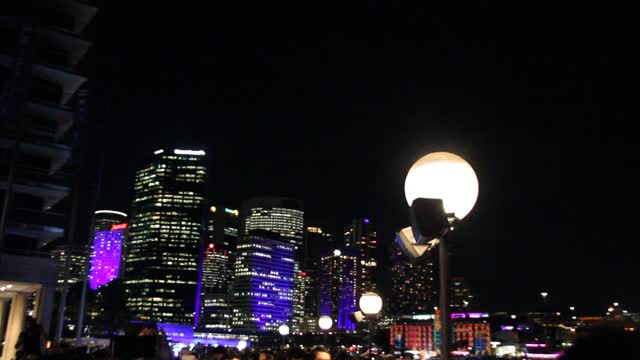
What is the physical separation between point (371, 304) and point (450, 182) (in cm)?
627

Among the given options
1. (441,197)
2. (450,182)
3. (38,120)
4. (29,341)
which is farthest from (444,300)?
(38,120)

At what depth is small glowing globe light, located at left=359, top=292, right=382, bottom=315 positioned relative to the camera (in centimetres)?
980

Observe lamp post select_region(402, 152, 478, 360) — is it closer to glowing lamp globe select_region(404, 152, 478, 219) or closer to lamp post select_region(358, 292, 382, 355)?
glowing lamp globe select_region(404, 152, 478, 219)

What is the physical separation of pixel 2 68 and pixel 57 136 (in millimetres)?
4921

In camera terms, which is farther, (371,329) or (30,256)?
(30,256)

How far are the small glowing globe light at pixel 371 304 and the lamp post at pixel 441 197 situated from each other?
5.71 meters

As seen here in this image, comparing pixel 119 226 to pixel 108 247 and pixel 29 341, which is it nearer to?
pixel 108 247

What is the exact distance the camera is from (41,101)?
31.8 metres

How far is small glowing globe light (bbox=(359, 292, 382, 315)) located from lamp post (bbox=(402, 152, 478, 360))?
571 cm

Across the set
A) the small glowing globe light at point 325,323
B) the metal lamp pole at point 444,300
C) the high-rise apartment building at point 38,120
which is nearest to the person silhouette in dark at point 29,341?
the small glowing globe light at point 325,323

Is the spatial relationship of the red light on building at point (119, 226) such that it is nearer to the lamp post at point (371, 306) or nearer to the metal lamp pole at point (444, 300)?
the lamp post at point (371, 306)

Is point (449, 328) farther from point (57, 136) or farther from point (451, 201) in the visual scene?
point (57, 136)

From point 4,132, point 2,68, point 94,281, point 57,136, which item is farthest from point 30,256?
point 94,281

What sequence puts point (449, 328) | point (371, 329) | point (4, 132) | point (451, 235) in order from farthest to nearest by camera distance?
1. point (4, 132)
2. point (371, 329)
3. point (451, 235)
4. point (449, 328)
